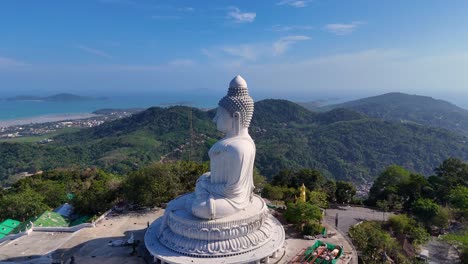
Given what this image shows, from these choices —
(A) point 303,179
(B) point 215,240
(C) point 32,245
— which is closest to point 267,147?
(A) point 303,179

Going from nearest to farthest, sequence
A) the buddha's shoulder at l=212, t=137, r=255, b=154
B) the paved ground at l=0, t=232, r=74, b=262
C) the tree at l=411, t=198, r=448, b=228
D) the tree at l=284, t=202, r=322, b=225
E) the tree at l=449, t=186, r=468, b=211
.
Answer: the buddha's shoulder at l=212, t=137, r=255, b=154, the paved ground at l=0, t=232, r=74, b=262, the tree at l=284, t=202, r=322, b=225, the tree at l=411, t=198, r=448, b=228, the tree at l=449, t=186, r=468, b=211

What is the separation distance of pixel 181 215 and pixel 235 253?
3.25m

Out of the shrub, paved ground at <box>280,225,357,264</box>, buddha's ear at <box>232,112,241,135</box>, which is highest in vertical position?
buddha's ear at <box>232,112,241,135</box>

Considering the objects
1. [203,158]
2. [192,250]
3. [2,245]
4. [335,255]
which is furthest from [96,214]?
[203,158]

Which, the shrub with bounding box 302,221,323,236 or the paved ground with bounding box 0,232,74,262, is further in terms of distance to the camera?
the shrub with bounding box 302,221,323,236

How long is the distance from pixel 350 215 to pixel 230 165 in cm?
1415

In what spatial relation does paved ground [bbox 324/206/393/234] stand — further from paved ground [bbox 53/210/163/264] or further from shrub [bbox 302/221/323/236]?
paved ground [bbox 53/210/163/264]

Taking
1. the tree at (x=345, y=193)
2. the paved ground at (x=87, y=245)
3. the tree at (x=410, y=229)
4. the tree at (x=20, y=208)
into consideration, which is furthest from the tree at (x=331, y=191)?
the tree at (x=20, y=208)

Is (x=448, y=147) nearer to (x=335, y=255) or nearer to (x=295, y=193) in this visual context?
(x=295, y=193)

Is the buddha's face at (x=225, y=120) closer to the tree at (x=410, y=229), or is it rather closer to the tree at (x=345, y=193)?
the tree at (x=410, y=229)

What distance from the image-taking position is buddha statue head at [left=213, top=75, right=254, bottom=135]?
1730cm

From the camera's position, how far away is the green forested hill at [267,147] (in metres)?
75.2

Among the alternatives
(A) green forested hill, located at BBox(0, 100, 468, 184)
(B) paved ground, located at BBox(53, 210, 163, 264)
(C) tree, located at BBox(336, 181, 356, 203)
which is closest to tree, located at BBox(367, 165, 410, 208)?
(C) tree, located at BBox(336, 181, 356, 203)

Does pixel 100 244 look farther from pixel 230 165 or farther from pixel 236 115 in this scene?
pixel 236 115
